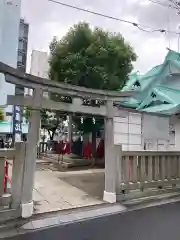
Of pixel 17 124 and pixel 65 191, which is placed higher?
pixel 17 124

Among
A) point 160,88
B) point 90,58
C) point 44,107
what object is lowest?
point 44,107

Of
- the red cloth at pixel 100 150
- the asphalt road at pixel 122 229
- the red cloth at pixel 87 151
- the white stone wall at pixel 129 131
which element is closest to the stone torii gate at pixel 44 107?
the asphalt road at pixel 122 229

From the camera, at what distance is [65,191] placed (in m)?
7.59

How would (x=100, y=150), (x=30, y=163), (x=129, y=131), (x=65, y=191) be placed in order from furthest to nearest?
(x=100, y=150) → (x=129, y=131) → (x=65, y=191) → (x=30, y=163)

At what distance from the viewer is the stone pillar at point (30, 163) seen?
5398mm

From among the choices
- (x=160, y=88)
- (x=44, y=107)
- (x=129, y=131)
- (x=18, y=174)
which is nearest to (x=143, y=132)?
(x=129, y=131)

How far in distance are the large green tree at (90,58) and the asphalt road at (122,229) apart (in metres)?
7.64

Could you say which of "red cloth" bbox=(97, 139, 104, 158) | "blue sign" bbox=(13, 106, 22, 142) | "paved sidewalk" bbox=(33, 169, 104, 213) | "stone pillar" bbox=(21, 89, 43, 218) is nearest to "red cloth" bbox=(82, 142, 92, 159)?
"red cloth" bbox=(97, 139, 104, 158)

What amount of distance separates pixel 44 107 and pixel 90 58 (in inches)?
267

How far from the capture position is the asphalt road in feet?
14.9

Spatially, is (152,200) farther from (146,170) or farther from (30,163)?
(30,163)

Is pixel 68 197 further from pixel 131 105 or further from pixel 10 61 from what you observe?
pixel 10 61

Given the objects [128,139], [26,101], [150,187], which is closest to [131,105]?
[128,139]

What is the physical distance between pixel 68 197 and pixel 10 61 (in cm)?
2614
